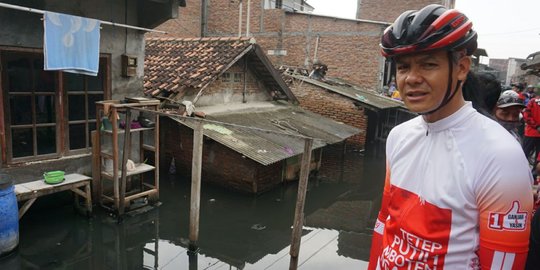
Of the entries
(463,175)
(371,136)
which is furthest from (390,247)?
(371,136)

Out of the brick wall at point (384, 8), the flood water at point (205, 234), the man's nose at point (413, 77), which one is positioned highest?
the brick wall at point (384, 8)

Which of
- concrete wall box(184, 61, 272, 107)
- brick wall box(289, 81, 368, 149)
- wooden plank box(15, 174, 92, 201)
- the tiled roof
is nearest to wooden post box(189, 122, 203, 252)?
wooden plank box(15, 174, 92, 201)

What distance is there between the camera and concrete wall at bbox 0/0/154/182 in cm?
577

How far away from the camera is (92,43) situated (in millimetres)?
6340

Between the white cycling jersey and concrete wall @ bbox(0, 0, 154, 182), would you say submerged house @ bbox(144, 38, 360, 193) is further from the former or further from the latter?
the white cycling jersey

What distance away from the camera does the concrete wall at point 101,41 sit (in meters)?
5.77

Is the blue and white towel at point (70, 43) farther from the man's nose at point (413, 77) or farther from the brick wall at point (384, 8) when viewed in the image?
the brick wall at point (384, 8)

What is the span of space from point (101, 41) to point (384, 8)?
72.5 feet

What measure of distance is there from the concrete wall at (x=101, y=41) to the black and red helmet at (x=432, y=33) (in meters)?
6.28

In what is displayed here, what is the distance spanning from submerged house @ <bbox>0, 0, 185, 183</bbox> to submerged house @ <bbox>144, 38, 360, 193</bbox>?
5.79 feet

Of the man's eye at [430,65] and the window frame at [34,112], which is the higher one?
the man's eye at [430,65]

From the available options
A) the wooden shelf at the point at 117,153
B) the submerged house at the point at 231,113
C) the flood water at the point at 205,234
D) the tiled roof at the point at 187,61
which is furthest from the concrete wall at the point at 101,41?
the tiled roof at the point at 187,61

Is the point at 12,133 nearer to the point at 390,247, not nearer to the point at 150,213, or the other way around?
the point at 150,213

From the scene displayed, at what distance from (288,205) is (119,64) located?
4.88m
